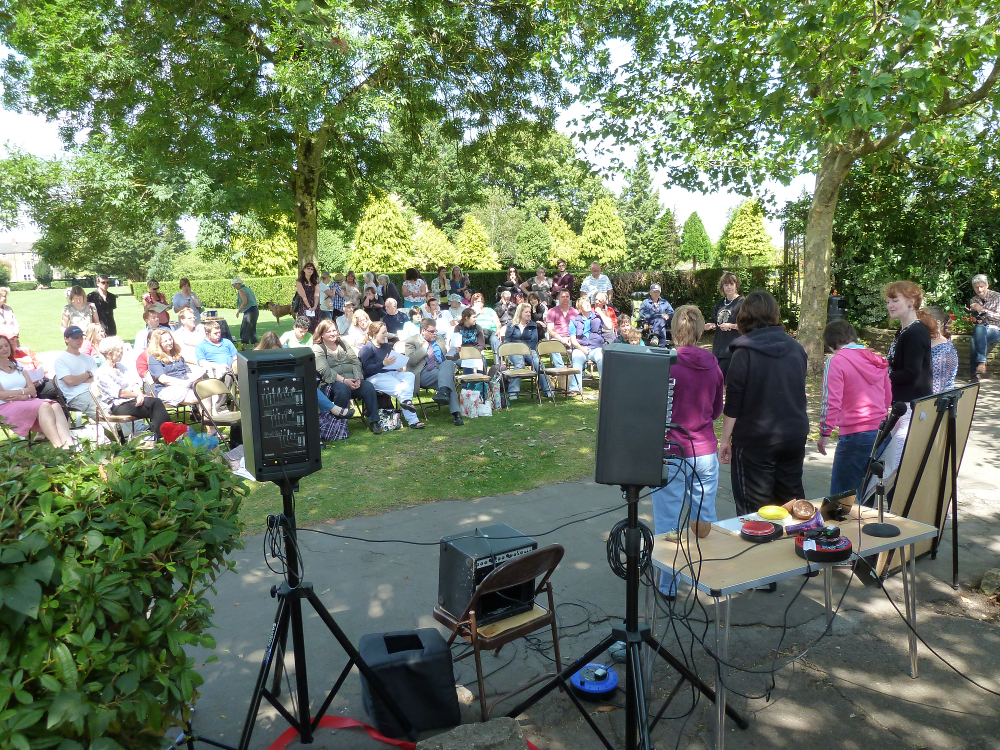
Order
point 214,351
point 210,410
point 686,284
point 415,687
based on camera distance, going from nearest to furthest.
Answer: point 415,687, point 210,410, point 214,351, point 686,284

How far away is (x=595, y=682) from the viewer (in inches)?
141

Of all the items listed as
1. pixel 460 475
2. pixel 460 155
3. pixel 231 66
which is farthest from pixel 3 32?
pixel 460 475

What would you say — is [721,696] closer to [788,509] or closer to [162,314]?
[788,509]

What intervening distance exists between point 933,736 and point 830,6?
290 inches

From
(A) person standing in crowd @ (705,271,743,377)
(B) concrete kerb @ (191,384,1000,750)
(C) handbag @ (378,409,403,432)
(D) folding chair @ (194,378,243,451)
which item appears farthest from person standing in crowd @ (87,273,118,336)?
(A) person standing in crowd @ (705,271,743,377)

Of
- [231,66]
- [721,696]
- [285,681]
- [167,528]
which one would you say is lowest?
[285,681]

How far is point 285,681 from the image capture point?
12.3 ft

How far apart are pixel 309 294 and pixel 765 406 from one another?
37.6 ft

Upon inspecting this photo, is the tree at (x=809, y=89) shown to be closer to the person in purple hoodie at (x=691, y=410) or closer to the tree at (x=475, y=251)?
the person in purple hoodie at (x=691, y=410)

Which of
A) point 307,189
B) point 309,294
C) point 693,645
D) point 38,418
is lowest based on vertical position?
point 693,645

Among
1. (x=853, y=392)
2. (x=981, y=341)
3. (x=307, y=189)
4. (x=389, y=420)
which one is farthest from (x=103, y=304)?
(x=981, y=341)

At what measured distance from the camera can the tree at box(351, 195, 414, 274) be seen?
111 ft

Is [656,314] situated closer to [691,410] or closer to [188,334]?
[188,334]

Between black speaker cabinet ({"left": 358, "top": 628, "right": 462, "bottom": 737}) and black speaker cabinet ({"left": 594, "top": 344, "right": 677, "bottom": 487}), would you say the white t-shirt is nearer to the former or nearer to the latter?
black speaker cabinet ({"left": 358, "top": 628, "right": 462, "bottom": 737})
